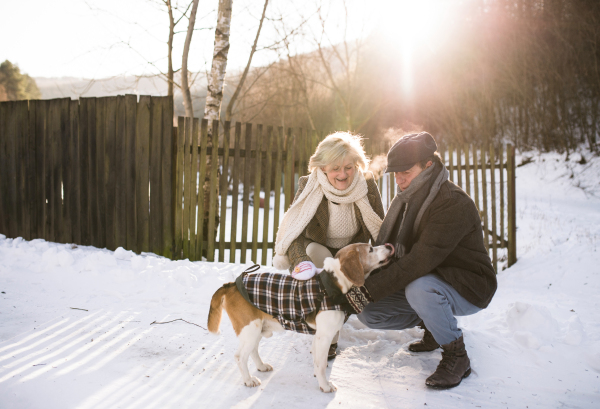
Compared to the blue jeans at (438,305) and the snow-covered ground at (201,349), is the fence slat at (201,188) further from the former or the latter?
the blue jeans at (438,305)

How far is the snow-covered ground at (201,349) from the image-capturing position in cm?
253

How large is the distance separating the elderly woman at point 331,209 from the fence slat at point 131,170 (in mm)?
3355

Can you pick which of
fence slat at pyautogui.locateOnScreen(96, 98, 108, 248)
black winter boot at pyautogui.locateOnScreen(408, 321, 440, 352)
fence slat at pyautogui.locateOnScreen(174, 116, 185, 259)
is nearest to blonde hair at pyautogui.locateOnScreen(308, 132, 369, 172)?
black winter boot at pyautogui.locateOnScreen(408, 321, 440, 352)

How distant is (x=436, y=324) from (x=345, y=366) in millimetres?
811

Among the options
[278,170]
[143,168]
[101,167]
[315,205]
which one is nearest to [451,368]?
[315,205]

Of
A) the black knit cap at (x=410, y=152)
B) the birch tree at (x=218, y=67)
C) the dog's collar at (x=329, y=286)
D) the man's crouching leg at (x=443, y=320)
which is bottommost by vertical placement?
the man's crouching leg at (x=443, y=320)

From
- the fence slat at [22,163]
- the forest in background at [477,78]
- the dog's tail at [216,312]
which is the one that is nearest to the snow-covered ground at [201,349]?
the dog's tail at [216,312]

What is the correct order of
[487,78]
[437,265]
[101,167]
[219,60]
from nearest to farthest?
1. [437,265]
2. [101,167]
3. [219,60]
4. [487,78]

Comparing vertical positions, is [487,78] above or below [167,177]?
above

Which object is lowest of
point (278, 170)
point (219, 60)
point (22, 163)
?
point (278, 170)

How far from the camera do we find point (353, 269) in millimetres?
2674

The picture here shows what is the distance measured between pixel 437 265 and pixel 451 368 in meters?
0.74

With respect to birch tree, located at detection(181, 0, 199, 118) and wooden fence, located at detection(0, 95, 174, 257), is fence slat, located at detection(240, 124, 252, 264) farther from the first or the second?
birch tree, located at detection(181, 0, 199, 118)

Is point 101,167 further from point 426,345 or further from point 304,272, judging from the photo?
point 426,345
